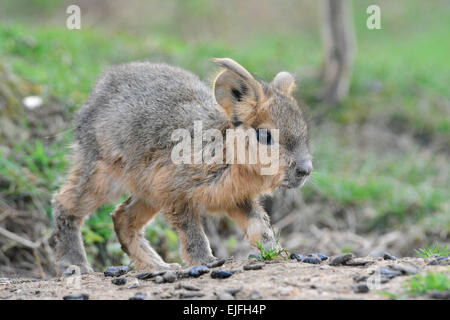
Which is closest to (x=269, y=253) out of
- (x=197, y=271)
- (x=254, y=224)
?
(x=254, y=224)

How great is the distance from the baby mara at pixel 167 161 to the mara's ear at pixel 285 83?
0.01 meters

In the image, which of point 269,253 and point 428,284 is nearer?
point 428,284

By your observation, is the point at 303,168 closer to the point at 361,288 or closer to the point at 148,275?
the point at 361,288

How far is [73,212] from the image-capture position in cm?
628

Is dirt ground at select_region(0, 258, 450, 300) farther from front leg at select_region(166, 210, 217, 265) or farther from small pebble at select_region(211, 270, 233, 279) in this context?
front leg at select_region(166, 210, 217, 265)

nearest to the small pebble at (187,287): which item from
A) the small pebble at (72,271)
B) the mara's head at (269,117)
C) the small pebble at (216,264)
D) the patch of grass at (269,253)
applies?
the small pebble at (216,264)

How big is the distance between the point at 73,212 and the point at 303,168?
2398 millimetres

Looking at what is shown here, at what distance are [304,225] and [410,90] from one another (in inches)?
198

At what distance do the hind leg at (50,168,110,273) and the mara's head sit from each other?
64.7 inches

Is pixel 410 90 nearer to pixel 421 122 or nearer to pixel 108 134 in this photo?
pixel 421 122

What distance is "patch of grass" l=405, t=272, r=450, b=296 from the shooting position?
3.91 meters

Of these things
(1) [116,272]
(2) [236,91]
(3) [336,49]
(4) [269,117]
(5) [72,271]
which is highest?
(3) [336,49]

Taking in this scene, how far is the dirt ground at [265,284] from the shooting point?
13.3 ft
